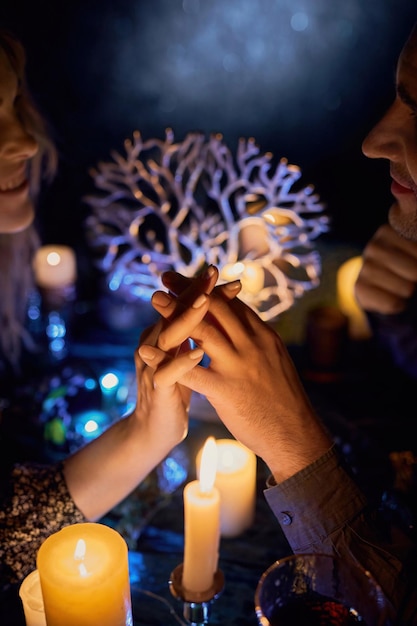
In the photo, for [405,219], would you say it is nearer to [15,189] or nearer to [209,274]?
[209,274]

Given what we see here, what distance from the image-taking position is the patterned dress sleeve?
0.94 metres

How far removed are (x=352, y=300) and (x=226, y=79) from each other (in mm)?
1096

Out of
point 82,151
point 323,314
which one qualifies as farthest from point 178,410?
point 82,151

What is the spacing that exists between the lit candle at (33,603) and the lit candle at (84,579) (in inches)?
3.0

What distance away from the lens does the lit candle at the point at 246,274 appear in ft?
4.94

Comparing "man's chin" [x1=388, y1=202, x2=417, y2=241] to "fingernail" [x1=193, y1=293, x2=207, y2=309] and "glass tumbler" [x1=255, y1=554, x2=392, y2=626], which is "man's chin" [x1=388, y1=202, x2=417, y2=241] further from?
"glass tumbler" [x1=255, y1=554, x2=392, y2=626]

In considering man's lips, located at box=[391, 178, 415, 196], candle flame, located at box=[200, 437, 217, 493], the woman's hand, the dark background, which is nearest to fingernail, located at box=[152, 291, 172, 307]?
the woman's hand

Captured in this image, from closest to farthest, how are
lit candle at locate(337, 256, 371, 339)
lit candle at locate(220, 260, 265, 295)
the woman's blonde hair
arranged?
lit candle at locate(220, 260, 265, 295)
the woman's blonde hair
lit candle at locate(337, 256, 371, 339)

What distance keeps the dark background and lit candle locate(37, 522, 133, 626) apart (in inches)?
72.3

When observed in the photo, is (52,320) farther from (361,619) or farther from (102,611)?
(361,619)

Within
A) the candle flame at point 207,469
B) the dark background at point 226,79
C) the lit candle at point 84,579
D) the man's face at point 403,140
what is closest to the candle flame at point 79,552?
the lit candle at point 84,579

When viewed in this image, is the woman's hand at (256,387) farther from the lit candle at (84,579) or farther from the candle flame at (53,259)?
the candle flame at (53,259)

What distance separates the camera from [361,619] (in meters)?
0.60

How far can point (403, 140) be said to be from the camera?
1055mm
